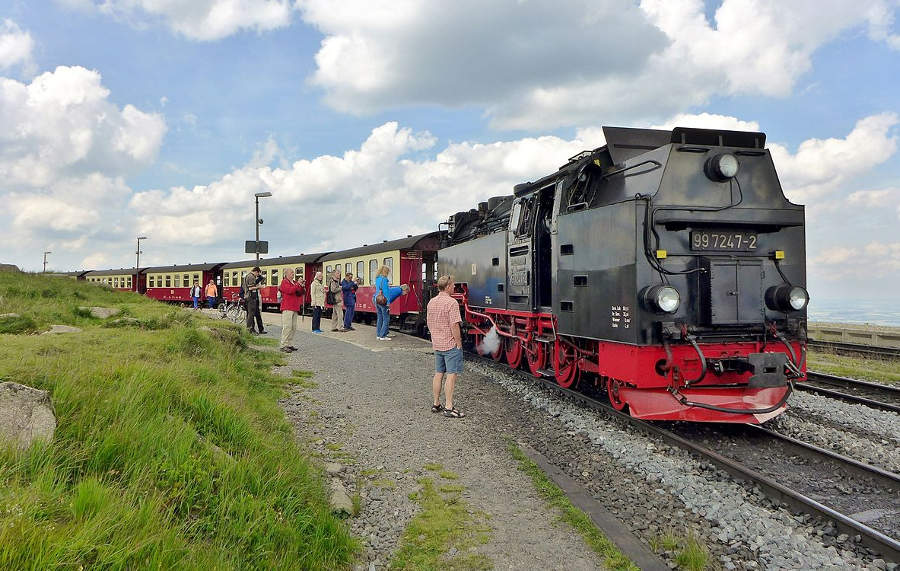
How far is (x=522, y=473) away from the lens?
15.6ft

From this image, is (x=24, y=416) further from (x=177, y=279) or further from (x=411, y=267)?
(x=177, y=279)

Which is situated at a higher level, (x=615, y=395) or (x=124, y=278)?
(x=124, y=278)

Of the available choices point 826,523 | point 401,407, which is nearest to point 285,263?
point 401,407

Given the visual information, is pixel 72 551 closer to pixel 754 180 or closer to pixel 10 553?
pixel 10 553

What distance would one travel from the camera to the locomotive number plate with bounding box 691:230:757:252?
575 centimetres

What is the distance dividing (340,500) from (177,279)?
108ft

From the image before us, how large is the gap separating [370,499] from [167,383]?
1.92 metres

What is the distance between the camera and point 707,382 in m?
5.71

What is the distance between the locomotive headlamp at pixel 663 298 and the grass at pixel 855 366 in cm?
694

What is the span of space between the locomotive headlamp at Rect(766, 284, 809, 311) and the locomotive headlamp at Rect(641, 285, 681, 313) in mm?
1216

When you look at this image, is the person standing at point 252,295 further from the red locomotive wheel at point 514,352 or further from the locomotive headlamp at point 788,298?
the locomotive headlamp at point 788,298

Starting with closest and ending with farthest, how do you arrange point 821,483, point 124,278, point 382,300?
1. point 821,483
2. point 382,300
3. point 124,278

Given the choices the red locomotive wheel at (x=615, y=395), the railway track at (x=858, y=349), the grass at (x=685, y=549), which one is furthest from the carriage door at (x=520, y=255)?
the railway track at (x=858, y=349)

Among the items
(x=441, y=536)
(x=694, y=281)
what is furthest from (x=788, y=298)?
(x=441, y=536)
